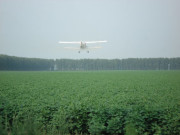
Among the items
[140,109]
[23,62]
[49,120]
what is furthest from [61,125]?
[23,62]

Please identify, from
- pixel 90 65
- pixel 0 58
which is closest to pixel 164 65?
pixel 90 65

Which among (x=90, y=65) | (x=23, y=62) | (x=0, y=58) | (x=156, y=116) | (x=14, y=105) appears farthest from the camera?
(x=90, y=65)

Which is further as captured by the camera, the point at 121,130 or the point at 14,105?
the point at 14,105

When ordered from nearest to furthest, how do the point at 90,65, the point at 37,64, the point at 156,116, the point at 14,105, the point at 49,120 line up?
the point at 156,116, the point at 49,120, the point at 14,105, the point at 37,64, the point at 90,65

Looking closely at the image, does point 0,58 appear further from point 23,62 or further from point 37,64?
point 37,64

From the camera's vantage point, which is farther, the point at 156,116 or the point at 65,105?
the point at 65,105

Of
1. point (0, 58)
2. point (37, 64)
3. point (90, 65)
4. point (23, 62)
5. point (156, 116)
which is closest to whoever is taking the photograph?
point (156, 116)

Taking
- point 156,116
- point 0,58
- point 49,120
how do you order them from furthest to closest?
point 0,58 → point 49,120 → point 156,116

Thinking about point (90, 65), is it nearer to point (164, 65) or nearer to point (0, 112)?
point (164, 65)

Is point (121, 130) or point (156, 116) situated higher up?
point (156, 116)
